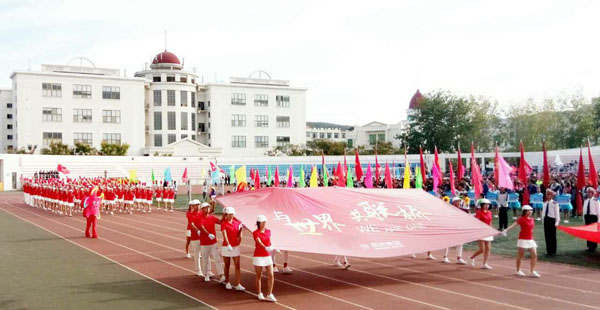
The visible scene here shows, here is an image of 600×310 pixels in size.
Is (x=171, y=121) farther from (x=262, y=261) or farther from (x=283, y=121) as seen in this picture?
(x=262, y=261)

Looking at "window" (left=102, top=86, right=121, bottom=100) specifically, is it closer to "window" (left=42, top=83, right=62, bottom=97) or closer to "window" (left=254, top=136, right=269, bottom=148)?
"window" (left=42, top=83, right=62, bottom=97)

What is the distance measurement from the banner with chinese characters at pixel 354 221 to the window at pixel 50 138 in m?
55.5

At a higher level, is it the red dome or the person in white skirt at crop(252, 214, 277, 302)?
the red dome

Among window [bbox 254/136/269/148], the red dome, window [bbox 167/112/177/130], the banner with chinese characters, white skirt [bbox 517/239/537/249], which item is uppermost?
the red dome

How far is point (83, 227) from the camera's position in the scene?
77.4 feet

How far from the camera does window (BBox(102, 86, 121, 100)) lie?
64.8m

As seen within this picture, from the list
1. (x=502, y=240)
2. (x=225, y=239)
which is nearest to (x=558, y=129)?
(x=502, y=240)

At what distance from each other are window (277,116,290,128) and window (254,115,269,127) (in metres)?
1.77

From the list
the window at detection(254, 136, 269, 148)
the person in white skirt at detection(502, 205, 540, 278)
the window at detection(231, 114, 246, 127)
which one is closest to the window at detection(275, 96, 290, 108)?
→ the window at detection(254, 136, 269, 148)

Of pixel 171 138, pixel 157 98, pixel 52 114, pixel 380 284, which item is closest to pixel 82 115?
pixel 52 114

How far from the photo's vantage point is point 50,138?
6203cm

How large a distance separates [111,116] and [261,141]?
19186mm

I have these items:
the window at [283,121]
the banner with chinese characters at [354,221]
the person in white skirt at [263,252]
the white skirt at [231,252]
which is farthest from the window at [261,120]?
the person in white skirt at [263,252]

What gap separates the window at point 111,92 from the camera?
6481cm
